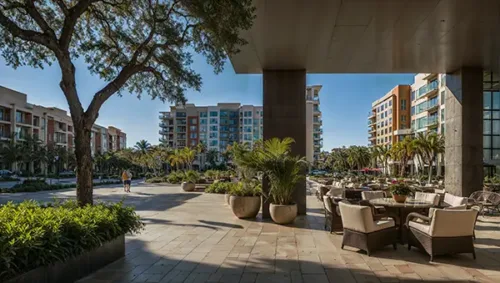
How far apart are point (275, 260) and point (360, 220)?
1579mm

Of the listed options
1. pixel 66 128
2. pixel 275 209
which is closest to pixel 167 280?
pixel 275 209

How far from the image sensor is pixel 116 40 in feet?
23.2

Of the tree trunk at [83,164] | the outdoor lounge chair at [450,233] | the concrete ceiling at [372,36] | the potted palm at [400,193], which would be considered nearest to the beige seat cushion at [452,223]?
the outdoor lounge chair at [450,233]

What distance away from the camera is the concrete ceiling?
243 inches

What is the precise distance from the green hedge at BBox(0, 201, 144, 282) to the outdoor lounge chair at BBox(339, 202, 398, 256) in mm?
3744

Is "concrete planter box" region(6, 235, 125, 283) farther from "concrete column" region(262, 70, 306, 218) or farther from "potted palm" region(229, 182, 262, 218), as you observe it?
"concrete column" region(262, 70, 306, 218)

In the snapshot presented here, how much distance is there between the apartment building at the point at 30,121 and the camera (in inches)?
2224

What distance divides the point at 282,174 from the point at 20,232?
5.89 m

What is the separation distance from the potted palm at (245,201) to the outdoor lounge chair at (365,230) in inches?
143

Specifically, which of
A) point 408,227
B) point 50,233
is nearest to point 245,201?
point 408,227

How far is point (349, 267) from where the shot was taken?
4.95 m

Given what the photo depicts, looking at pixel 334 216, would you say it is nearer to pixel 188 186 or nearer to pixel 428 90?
pixel 188 186

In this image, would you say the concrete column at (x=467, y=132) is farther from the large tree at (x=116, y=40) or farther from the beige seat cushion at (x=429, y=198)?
the large tree at (x=116, y=40)

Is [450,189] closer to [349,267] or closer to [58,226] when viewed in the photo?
[349,267]
